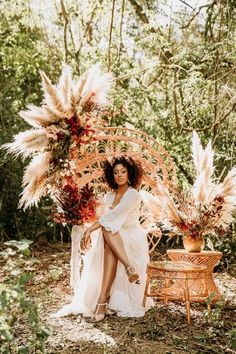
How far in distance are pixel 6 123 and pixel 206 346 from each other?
5.33 m

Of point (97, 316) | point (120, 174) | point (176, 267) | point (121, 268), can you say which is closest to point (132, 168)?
point (120, 174)

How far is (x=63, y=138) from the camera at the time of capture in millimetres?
4461

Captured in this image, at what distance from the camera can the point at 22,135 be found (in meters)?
4.35

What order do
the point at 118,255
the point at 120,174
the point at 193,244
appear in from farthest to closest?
the point at 193,244 → the point at 120,174 → the point at 118,255

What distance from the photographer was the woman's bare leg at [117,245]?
14.0ft

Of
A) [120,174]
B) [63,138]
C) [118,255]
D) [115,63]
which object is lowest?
[118,255]

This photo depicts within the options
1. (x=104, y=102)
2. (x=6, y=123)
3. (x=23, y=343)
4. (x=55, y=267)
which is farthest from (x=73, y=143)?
(x=6, y=123)

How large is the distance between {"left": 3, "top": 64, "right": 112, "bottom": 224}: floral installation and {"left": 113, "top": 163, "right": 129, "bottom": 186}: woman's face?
25 cm

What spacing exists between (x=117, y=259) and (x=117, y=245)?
132 mm

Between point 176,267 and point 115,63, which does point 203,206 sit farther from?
point 115,63

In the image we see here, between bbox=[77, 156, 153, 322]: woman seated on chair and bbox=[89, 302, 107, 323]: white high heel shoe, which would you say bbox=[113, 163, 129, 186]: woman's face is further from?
bbox=[89, 302, 107, 323]: white high heel shoe

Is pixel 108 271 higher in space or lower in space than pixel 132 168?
lower

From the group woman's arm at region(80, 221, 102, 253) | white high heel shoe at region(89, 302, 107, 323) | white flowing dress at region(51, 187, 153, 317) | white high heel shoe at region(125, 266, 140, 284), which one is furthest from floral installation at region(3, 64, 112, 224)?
white high heel shoe at region(89, 302, 107, 323)

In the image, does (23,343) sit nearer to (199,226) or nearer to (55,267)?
(199,226)
